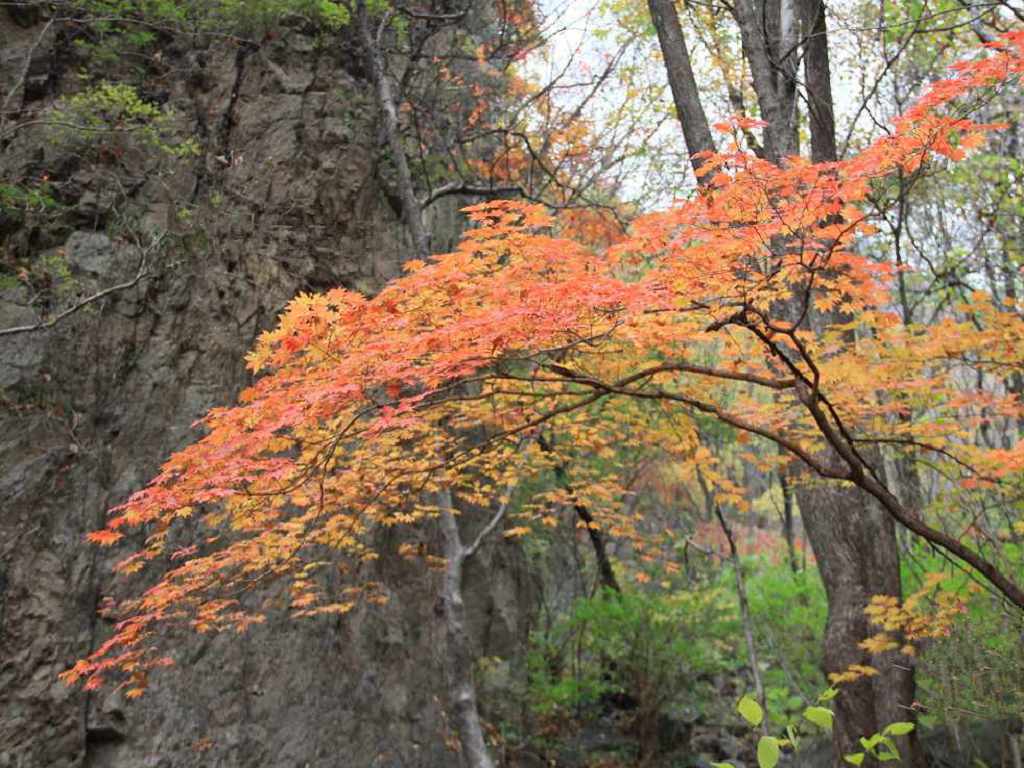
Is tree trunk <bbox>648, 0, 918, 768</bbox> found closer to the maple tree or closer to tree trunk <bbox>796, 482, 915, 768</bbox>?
tree trunk <bbox>796, 482, 915, 768</bbox>

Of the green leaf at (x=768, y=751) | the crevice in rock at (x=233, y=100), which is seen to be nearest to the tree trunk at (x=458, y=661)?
the crevice in rock at (x=233, y=100)

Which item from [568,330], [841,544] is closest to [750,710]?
[568,330]

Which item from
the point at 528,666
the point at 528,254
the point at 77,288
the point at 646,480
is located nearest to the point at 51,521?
the point at 77,288

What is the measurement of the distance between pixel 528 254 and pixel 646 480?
32.1 ft

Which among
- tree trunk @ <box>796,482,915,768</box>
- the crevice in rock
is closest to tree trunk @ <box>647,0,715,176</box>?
tree trunk @ <box>796,482,915,768</box>

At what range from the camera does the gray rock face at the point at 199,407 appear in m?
5.37

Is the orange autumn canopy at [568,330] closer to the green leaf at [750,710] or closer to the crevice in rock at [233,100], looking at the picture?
the green leaf at [750,710]

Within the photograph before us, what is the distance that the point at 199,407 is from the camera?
21.3 feet

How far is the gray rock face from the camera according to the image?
17.6 ft

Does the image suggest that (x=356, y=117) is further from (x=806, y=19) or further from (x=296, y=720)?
(x=296, y=720)

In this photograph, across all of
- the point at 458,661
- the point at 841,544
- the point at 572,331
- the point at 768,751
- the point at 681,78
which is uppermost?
the point at 681,78

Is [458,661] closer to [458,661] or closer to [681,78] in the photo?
[458,661]

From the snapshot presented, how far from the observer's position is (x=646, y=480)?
1309 centimetres

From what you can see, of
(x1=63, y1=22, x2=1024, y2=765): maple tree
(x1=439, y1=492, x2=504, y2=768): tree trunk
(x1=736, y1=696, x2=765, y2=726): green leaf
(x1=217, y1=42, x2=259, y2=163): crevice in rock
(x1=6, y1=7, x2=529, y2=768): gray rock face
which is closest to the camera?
(x1=736, y1=696, x2=765, y2=726): green leaf
